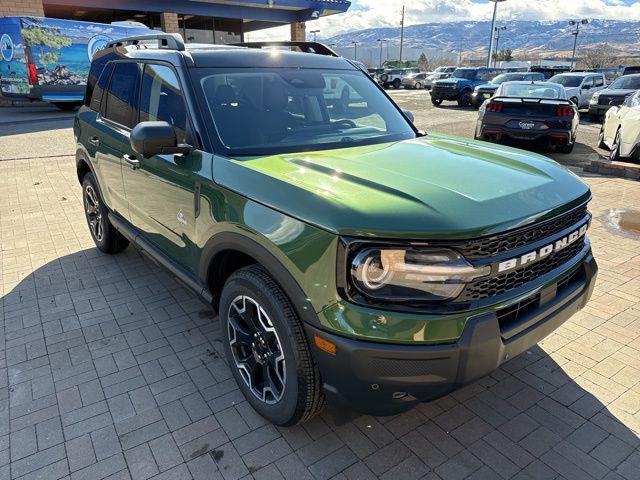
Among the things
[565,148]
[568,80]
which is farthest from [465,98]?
[565,148]

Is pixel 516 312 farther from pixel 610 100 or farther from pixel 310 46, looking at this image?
pixel 610 100

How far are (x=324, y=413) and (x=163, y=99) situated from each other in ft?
7.53

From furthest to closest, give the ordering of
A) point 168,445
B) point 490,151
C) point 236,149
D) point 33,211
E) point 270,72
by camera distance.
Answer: point 33,211, point 270,72, point 490,151, point 236,149, point 168,445

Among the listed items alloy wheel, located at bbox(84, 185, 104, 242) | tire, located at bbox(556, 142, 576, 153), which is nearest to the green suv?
alloy wheel, located at bbox(84, 185, 104, 242)

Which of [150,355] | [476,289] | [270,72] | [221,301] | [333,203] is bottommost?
[150,355]

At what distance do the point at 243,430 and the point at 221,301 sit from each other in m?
0.72

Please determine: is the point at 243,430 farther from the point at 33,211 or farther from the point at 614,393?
the point at 33,211

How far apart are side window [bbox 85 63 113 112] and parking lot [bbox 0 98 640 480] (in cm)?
169

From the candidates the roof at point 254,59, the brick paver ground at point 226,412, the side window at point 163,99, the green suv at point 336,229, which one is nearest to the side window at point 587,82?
the brick paver ground at point 226,412

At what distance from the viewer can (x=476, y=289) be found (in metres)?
2.04

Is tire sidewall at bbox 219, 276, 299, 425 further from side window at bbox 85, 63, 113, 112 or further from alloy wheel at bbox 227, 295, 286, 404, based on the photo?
side window at bbox 85, 63, 113, 112

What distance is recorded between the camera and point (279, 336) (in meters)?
2.33

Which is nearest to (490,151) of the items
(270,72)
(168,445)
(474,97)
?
(270,72)

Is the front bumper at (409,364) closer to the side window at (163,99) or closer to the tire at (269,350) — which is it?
the tire at (269,350)
